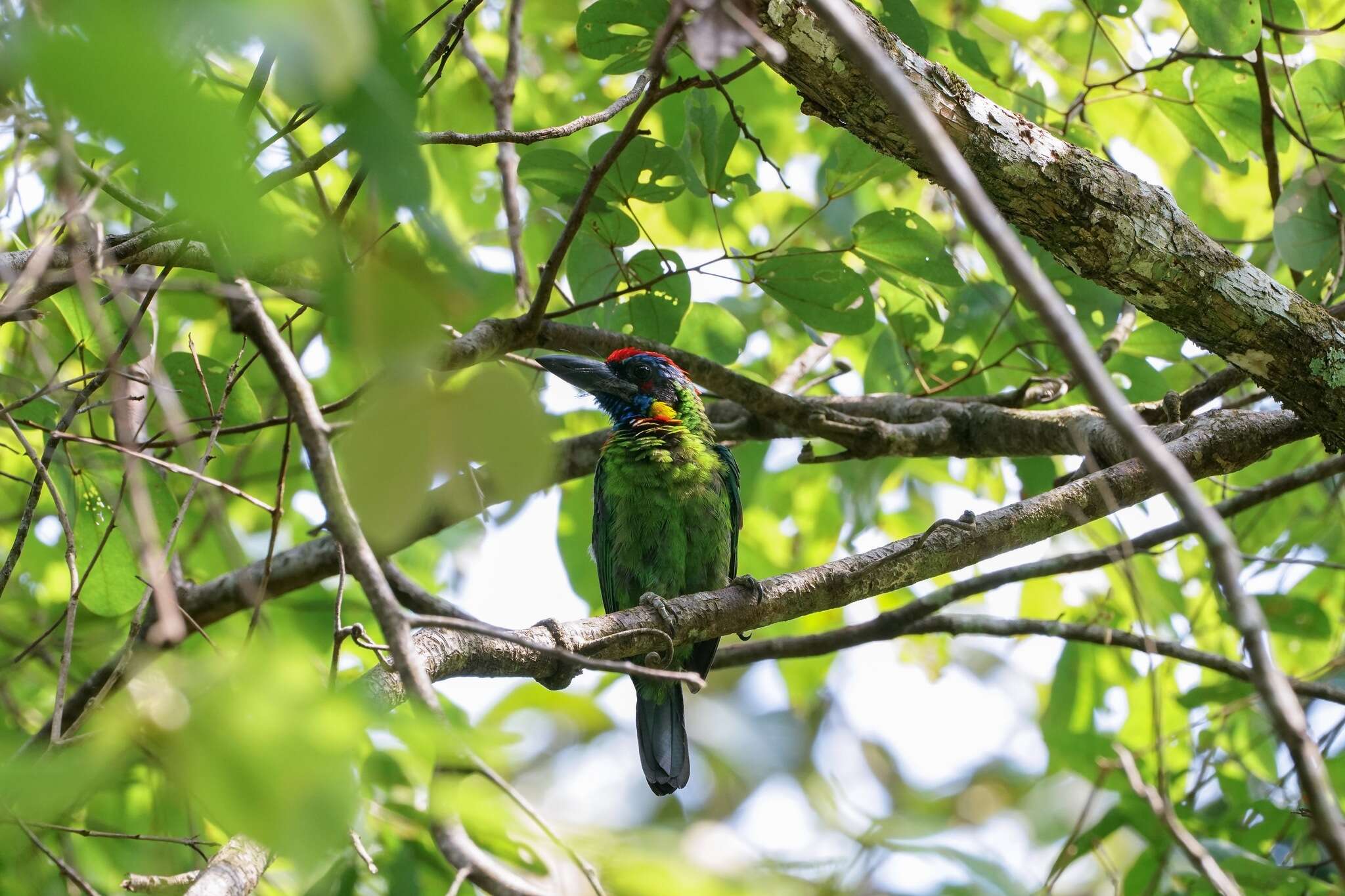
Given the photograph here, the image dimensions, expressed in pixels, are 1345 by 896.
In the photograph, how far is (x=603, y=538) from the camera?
14.3 ft

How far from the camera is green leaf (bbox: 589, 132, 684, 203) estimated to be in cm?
310

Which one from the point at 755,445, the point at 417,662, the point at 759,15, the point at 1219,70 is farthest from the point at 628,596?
the point at 417,662

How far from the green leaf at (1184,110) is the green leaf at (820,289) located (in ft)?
4.35

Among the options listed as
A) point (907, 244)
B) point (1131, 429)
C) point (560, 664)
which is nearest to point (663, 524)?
point (907, 244)

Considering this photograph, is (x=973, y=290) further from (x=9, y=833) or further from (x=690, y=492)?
(x=9, y=833)

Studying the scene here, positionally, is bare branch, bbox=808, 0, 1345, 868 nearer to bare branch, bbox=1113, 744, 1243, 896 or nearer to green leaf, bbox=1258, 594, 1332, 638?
bare branch, bbox=1113, 744, 1243, 896

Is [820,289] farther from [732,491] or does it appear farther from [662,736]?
[662,736]

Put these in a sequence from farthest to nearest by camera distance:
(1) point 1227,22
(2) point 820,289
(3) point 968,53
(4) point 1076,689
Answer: (4) point 1076,689 < (3) point 968,53 < (2) point 820,289 < (1) point 1227,22

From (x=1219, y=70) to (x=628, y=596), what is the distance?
2.82 m

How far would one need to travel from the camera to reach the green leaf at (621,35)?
2.88m

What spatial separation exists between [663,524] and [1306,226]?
94.4 inches

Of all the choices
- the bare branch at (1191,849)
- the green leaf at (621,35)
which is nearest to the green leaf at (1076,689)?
the bare branch at (1191,849)

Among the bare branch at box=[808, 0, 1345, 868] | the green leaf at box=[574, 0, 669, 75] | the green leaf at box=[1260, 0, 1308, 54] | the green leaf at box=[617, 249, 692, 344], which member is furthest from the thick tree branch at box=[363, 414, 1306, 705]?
the bare branch at box=[808, 0, 1345, 868]

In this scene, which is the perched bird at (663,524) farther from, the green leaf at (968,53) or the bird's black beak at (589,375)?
the green leaf at (968,53)
